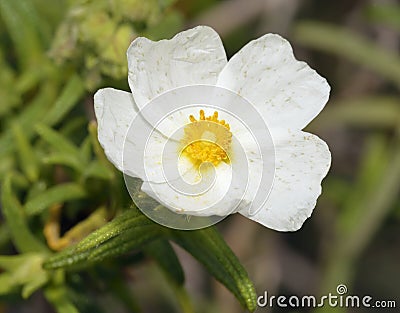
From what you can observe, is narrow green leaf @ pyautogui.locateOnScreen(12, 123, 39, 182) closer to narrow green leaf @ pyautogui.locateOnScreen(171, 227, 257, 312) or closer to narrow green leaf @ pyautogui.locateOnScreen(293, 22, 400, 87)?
narrow green leaf @ pyautogui.locateOnScreen(171, 227, 257, 312)

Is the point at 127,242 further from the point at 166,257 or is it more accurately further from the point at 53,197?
the point at 53,197

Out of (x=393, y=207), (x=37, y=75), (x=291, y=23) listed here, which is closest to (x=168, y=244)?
(x=37, y=75)

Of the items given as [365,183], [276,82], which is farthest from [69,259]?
[365,183]

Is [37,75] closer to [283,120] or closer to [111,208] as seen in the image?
[111,208]

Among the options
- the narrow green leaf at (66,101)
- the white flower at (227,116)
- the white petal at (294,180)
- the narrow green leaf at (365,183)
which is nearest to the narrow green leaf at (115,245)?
the white flower at (227,116)

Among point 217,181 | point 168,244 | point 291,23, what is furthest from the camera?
point 291,23

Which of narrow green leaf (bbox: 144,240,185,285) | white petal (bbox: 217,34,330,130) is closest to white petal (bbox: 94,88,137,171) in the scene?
white petal (bbox: 217,34,330,130)
